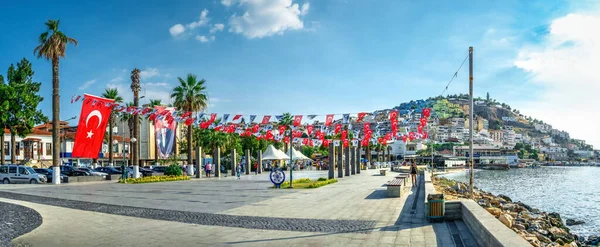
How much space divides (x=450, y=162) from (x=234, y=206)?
125m

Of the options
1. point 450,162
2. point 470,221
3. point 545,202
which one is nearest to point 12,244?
point 470,221

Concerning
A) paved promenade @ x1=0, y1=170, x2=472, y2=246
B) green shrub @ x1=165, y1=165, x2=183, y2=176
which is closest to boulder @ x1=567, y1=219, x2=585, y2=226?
paved promenade @ x1=0, y1=170, x2=472, y2=246

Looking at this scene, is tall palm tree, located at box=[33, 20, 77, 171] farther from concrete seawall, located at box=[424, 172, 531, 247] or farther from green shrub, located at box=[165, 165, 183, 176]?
concrete seawall, located at box=[424, 172, 531, 247]

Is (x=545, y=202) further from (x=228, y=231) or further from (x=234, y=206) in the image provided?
(x=228, y=231)

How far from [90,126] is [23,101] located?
57.8 feet

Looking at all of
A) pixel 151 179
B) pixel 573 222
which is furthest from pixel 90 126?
pixel 573 222

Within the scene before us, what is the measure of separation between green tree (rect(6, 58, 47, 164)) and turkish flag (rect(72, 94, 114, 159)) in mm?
16027

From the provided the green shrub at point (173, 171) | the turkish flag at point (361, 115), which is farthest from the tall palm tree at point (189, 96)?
the turkish flag at point (361, 115)

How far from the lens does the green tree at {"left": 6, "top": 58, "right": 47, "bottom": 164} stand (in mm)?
42688

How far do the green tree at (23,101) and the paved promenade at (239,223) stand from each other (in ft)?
87.2

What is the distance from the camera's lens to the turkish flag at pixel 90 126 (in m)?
30.3

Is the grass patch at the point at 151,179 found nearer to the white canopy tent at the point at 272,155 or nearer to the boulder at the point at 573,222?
the white canopy tent at the point at 272,155

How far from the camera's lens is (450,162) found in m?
134

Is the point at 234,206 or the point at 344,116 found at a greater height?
the point at 344,116
